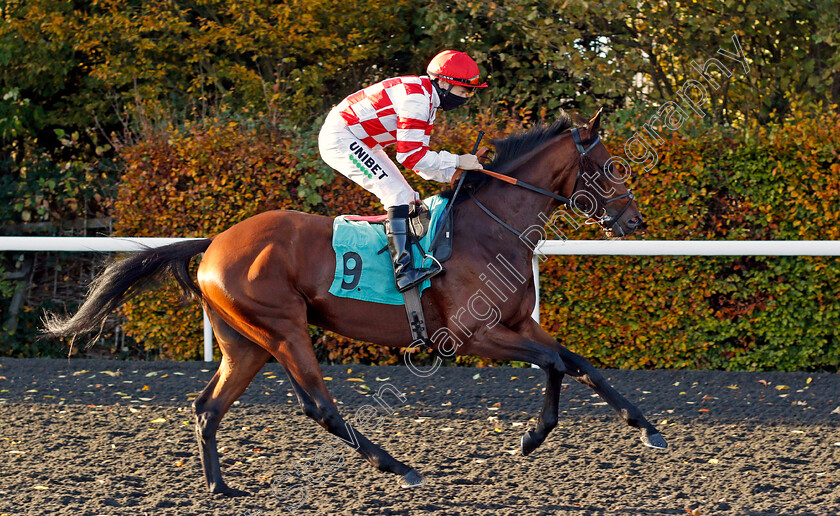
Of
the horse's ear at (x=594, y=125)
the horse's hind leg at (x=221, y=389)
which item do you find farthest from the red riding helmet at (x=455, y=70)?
the horse's hind leg at (x=221, y=389)

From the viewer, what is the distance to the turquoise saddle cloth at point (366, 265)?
3869 millimetres

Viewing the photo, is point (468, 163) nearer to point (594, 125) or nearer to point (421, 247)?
point (421, 247)

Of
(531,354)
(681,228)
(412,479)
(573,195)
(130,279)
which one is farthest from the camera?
(681,228)

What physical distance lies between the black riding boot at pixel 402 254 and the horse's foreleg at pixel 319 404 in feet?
1.73

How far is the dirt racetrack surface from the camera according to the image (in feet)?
11.7

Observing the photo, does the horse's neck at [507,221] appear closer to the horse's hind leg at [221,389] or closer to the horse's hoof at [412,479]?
the horse's hoof at [412,479]

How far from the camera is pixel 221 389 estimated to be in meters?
3.93

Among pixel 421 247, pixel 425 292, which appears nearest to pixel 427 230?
pixel 421 247

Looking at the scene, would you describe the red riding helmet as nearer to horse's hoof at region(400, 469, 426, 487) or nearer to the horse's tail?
the horse's tail

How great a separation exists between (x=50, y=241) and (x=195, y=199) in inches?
45.4

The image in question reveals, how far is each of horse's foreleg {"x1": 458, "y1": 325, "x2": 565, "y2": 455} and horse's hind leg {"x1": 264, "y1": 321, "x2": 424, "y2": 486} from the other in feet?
2.00

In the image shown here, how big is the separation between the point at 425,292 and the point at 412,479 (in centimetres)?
85

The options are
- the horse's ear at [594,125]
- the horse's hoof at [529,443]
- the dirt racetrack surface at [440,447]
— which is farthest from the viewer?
the horse's ear at [594,125]

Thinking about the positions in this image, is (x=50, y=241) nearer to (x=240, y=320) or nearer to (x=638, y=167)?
(x=240, y=320)
